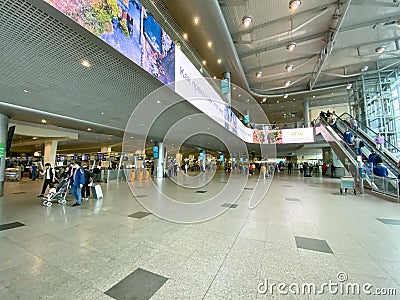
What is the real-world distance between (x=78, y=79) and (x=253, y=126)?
52.2 ft

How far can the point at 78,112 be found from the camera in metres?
7.01

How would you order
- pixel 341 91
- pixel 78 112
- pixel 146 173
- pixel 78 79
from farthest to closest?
pixel 341 91 < pixel 146 173 < pixel 78 112 < pixel 78 79

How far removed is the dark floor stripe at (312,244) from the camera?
243cm

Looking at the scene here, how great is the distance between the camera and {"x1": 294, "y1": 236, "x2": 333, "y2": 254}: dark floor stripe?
2428mm

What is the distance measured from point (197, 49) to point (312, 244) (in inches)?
387

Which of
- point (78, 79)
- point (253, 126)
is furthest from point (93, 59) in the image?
point (253, 126)

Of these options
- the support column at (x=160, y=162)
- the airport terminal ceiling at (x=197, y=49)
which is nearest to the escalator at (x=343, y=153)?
the airport terminal ceiling at (x=197, y=49)

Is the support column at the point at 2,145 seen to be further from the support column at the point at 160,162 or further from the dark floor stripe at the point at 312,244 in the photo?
the dark floor stripe at the point at 312,244

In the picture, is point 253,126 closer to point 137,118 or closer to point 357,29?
point 357,29

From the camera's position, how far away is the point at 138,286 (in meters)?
1.69

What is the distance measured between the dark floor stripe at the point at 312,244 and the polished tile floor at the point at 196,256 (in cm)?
1

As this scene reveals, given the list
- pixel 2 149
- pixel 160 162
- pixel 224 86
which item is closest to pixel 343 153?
pixel 224 86

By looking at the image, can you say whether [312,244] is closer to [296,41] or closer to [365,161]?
[365,161]

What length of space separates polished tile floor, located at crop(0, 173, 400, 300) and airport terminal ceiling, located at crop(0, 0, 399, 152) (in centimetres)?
313
